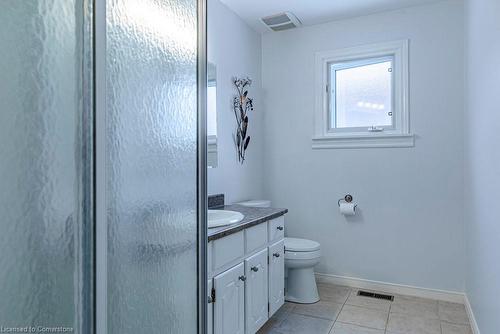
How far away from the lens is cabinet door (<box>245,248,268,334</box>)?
1938mm

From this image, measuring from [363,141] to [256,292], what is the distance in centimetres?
171

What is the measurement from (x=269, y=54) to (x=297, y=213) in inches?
65.0

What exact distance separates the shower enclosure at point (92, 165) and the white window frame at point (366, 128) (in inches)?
91.8

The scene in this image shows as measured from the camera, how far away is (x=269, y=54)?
3416 millimetres

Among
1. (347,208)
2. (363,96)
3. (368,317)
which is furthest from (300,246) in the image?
(363,96)

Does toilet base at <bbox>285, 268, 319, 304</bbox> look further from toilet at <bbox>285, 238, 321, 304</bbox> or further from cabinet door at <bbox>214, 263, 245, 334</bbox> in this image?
cabinet door at <bbox>214, 263, 245, 334</bbox>

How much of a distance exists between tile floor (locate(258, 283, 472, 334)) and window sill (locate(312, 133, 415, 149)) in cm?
132

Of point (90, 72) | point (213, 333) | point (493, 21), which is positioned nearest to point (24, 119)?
point (90, 72)

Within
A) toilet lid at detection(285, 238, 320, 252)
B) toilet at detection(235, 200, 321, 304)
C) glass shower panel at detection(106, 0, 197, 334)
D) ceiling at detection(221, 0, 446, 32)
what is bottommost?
toilet at detection(235, 200, 321, 304)

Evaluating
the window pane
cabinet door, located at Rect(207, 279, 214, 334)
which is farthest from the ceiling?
cabinet door, located at Rect(207, 279, 214, 334)

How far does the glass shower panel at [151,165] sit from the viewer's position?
0.78 metres

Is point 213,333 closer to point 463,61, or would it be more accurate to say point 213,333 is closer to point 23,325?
point 23,325

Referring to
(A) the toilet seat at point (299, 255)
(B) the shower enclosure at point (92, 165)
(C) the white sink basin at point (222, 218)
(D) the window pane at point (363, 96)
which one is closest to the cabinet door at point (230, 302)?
(C) the white sink basin at point (222, 218)

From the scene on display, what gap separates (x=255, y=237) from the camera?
204cm
